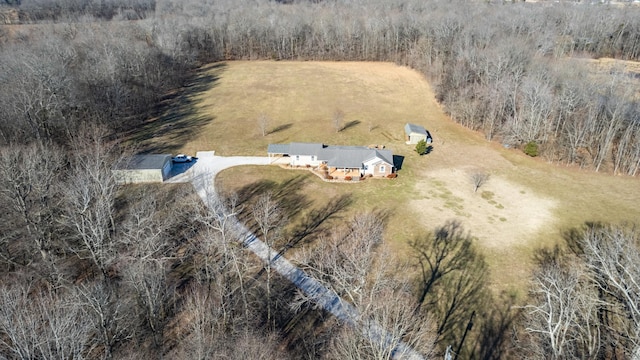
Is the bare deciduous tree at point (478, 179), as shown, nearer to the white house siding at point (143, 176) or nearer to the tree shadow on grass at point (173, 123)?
the white house siding at point (143, 176)

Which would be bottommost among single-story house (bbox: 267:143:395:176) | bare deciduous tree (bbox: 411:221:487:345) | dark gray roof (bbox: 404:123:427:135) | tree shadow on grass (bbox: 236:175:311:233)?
bare deciduous tree (bbox: 411:221:487:345)

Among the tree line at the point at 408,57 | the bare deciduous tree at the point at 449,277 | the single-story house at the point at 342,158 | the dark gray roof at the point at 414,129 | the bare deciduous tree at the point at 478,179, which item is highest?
the tree line at the point at 408,57

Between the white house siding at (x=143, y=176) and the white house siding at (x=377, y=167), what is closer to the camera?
the white house siding at (x=143, y=176)

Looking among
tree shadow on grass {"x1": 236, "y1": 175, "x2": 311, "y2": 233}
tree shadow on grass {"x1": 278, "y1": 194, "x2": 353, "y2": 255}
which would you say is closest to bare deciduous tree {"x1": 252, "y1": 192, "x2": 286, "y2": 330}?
tree shadow on grass {"x1": 236, "y1": 175, "x2": 311, "y2": 233}

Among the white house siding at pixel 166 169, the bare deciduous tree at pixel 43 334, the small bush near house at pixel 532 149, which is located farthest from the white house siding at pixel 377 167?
the bare deciduous tree at pixel 43 334

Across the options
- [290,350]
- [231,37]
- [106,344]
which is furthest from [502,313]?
[231,37]

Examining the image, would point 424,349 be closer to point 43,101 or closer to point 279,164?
point 279,164

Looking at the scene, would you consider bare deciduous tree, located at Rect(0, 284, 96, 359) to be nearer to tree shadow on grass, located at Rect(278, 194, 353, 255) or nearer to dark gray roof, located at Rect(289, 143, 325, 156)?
tree shadow on grass, located at Rect(278, 194, 353, 255)
